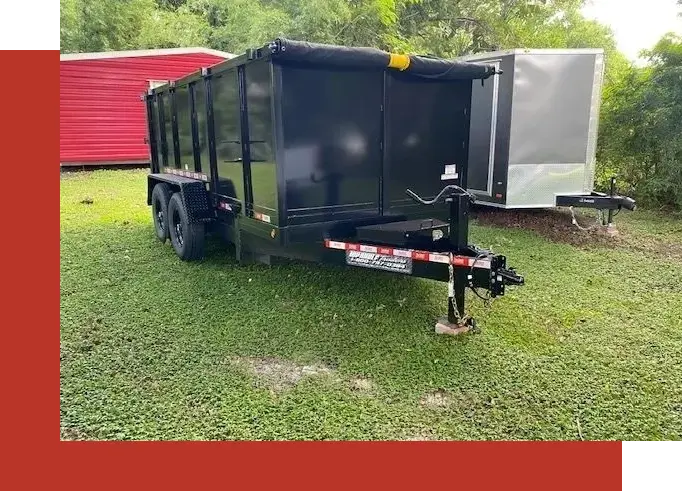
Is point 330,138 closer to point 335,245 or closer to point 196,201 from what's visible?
point 335,245

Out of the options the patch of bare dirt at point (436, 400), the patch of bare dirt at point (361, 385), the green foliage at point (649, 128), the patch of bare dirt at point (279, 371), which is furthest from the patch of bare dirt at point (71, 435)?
the green foliage at point (649, 128)

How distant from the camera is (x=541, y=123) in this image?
7.66 meters

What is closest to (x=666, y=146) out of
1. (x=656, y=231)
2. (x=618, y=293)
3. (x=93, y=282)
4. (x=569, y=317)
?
(x=656, y=231)

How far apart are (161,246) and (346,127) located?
3859 millimetres

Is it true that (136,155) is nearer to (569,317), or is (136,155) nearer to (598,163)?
(598,163)

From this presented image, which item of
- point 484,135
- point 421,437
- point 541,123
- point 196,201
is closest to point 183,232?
point 196,201

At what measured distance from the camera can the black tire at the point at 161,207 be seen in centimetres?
704

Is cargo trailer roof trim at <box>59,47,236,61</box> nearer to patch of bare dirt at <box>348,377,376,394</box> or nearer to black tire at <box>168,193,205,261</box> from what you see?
black tire at <box>168,193,205,261</box>

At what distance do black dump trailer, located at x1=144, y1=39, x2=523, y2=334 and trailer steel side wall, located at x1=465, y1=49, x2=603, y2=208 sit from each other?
2669mm

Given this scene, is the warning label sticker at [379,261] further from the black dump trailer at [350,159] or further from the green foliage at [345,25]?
the green foliage at [345,25]

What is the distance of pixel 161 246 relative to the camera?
737cm

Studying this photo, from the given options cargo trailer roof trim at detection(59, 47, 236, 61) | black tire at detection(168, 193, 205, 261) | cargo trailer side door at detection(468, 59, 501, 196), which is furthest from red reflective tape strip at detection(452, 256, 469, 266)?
cargo trailer roof trim at detection(59, 47, 236, 61)

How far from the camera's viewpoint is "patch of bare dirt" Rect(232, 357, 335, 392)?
143 inches

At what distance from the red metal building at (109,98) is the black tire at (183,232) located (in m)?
11.9
